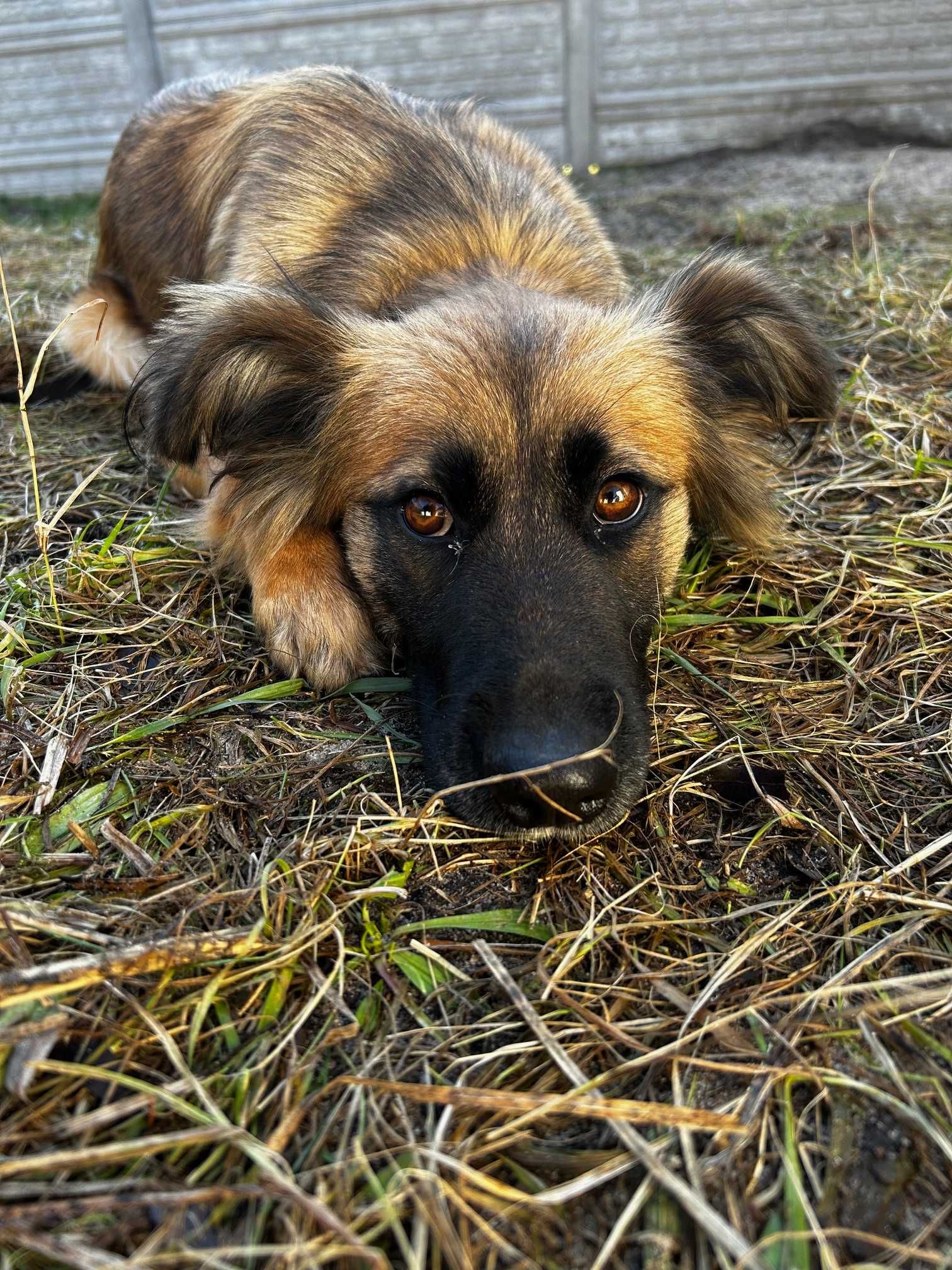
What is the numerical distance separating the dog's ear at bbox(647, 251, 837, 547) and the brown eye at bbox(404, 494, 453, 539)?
31.6 inches

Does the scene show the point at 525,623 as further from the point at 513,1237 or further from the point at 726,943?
the point at 513,1237

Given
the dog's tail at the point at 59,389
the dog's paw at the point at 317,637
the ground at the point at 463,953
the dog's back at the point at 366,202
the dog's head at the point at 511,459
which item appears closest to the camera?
the ground at the point at 463,953

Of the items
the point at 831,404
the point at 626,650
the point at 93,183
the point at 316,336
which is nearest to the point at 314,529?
the point at 316,336

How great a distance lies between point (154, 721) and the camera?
2.25 m

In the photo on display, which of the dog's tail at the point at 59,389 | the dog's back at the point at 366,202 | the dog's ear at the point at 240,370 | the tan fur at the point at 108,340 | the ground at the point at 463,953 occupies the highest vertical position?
the dog's back at the point at 366,202

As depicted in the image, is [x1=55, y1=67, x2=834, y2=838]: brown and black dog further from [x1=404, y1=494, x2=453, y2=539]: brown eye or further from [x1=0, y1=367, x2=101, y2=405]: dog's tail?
[x1=0, y1=367, x2=101, y2=405]: dog's tail

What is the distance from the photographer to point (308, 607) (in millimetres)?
2559

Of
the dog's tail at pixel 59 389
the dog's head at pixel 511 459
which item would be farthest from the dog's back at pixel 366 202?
the dog's tail at pixel 59 389

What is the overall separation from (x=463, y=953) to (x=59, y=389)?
3.58 m

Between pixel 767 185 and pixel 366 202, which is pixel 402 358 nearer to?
pixel 366 202

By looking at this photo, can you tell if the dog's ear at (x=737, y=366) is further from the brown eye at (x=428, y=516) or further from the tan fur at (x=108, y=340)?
the tan fur at (x=108, y=340)

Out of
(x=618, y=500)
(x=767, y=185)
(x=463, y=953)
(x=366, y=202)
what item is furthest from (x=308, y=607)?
(x=767, y=185)

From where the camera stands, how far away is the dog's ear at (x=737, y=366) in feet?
8.80

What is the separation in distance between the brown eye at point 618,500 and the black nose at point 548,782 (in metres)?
0.75
